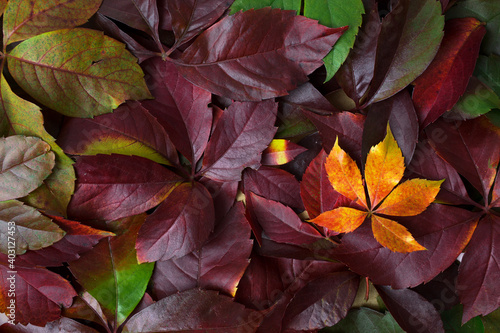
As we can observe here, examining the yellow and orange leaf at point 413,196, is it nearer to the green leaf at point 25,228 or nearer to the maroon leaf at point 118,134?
the maroon leaf at point 118,134

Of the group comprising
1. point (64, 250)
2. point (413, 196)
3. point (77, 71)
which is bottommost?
point (64, 250)

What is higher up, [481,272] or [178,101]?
[178,101]

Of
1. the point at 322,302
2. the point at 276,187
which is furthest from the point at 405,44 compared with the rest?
the point at 322,302

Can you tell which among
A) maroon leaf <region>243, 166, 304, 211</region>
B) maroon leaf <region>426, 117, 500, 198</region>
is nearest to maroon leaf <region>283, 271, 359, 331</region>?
maroon leaf <region>243, 166, 304, 211</region>

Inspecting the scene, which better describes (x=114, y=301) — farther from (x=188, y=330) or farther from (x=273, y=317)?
(x=273, y=317)

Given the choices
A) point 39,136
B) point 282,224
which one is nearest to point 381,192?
point 282,224

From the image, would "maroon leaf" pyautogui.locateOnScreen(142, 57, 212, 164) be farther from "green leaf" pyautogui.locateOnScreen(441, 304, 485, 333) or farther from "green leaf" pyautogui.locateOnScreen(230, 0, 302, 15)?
"green leaf" pyautogui.locateOnScreen(441, 304, 485, 333)

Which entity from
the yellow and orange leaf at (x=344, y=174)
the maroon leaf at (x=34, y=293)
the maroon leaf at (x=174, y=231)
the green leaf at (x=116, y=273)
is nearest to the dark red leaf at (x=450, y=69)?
the yellow and orange leaf at (x=344, y=174)

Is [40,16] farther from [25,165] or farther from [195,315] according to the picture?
[195,315]
